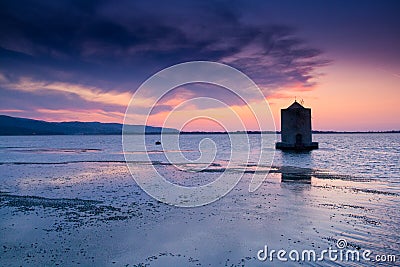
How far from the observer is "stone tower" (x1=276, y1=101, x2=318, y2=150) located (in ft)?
220

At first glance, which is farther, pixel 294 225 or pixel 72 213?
pixel 72 213

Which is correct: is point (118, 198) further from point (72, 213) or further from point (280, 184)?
point (280, 184)

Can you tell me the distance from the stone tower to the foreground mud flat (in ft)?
148

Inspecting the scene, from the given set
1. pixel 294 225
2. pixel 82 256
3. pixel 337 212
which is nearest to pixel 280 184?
pixel 337 212

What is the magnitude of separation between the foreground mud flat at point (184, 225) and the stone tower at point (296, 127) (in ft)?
148

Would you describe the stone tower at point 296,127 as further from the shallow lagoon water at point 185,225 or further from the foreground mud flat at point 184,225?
the foreground mud flat at point 184,225

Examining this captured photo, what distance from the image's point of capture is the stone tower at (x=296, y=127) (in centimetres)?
6706

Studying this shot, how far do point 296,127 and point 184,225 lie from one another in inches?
2283

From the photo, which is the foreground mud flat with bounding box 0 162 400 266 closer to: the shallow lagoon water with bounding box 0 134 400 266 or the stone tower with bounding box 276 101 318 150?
the shallow lagoon water with bounding box 0 134 400 266

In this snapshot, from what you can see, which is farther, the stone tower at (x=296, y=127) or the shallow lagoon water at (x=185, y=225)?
the stone tower at (x=296, y=127)

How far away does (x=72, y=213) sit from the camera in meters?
16.2

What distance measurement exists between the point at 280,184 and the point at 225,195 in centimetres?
625

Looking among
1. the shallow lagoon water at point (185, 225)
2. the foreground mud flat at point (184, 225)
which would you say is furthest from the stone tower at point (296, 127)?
the foreground mud flat at point (184, 225)

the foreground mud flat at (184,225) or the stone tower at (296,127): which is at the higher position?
the stone tower at (296,127)
